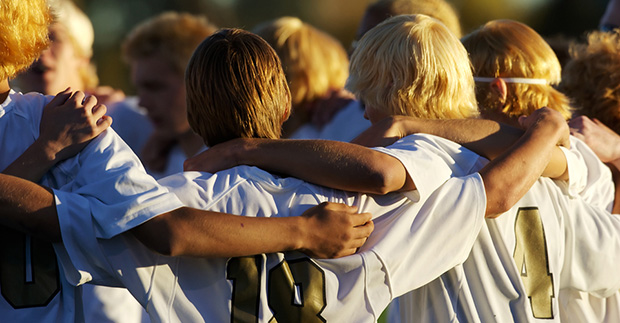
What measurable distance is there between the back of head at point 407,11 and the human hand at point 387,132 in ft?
6.84

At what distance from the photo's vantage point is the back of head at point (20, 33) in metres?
2.12

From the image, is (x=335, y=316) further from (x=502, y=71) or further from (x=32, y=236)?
(x=502, y=71)

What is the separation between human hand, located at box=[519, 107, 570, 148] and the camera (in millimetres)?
2705

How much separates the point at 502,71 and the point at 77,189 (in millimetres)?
1863

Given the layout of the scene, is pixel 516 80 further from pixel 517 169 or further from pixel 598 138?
Answer: pixel 517 169

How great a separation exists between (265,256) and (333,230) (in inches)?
9.2

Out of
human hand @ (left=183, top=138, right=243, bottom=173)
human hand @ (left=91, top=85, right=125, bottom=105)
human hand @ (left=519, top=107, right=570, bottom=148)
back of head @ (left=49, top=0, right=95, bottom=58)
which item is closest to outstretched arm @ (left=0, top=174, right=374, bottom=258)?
human hand @ (left=183, top=138, right=243, bottom=173)

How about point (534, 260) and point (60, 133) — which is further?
point (534, 260)

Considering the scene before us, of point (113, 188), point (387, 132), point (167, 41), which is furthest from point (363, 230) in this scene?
point (167, 41)

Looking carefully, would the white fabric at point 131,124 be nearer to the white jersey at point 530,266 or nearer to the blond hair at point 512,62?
the blond hair at point 512,62

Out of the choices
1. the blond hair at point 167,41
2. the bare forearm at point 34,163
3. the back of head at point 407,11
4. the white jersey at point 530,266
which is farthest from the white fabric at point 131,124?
the bare forearm at point 34,163

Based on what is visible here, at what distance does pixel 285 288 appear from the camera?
2289mm

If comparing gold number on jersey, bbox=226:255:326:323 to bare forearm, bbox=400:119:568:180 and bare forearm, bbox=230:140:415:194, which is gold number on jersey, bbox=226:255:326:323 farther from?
bare forearm, bbox=400:119:568:180

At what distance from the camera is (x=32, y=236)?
2143mm
